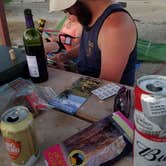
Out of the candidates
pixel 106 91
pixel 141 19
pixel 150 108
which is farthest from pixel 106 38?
pixel 141 19

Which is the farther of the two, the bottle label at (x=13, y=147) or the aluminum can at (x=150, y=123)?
the bottle label at (x=13, y=147)

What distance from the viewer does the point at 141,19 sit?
14.0 ft

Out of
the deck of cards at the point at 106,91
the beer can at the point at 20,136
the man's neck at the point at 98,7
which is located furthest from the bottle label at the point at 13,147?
the man's neck at the point at 98,7

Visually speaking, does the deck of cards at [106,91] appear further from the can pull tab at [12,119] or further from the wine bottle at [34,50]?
the can pull tab at [12,119]

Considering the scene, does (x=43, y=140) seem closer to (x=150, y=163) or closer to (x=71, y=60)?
(x=150, y=163)

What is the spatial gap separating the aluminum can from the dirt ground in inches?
88.9

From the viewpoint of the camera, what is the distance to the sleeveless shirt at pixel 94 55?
1379mm

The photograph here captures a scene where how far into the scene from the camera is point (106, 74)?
131cm

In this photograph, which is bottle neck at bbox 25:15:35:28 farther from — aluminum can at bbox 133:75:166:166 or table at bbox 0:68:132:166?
aluminum can at bbox 133:75:166:166

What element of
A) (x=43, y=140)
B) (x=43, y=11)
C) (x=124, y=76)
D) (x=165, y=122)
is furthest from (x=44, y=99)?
(x=43, y=11)

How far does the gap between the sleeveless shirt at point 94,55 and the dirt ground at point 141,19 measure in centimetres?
142

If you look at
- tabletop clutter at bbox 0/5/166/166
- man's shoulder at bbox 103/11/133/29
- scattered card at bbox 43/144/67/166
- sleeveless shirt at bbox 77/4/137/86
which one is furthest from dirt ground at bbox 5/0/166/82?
scattered card at bbox 43/144/67/166

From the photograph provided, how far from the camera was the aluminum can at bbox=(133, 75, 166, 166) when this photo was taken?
562mm

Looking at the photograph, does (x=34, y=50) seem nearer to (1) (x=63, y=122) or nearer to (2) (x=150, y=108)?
(1) (x=63, y=122)
